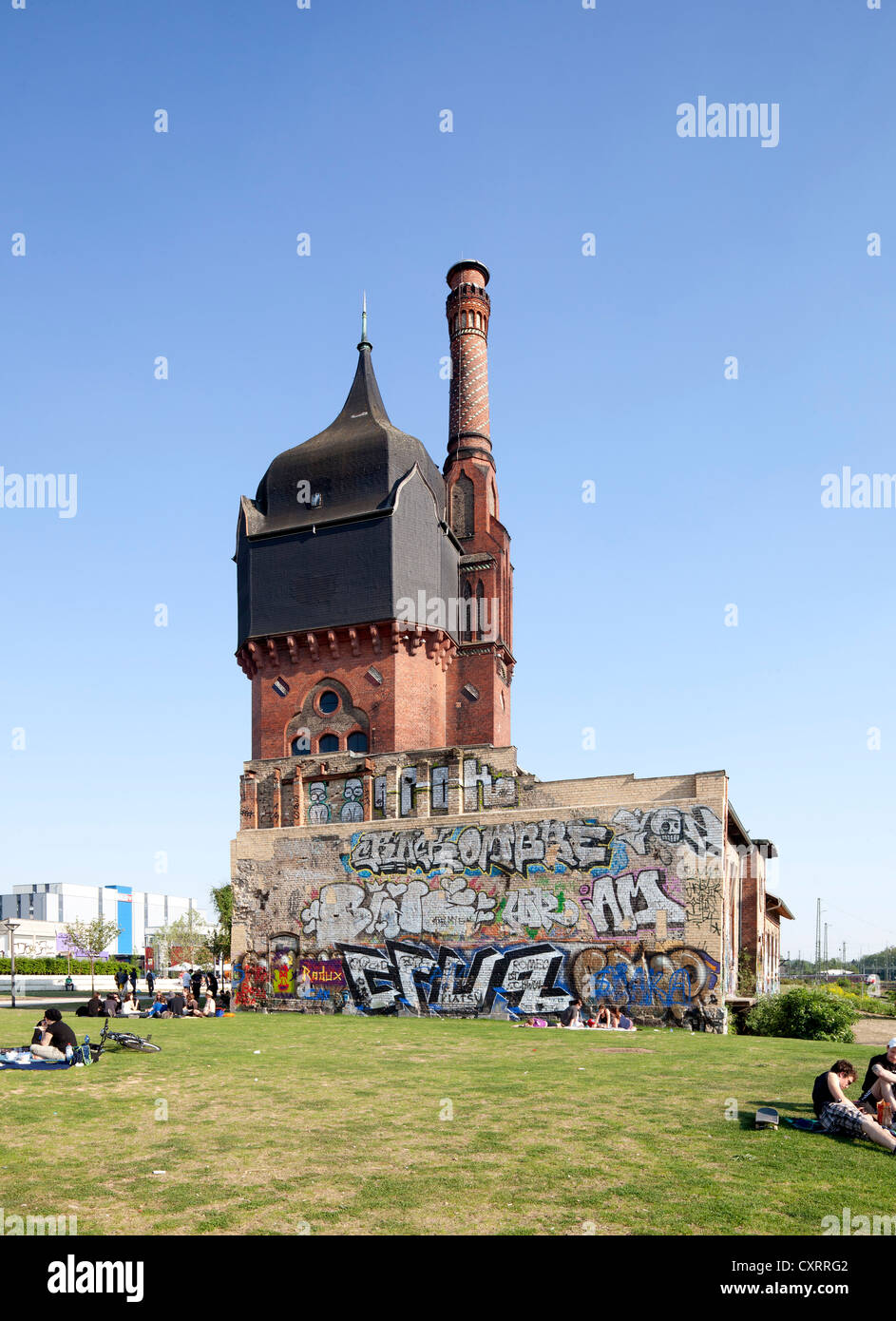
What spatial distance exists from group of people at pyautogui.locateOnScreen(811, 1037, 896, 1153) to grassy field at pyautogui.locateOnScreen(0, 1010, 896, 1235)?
21 centimetres

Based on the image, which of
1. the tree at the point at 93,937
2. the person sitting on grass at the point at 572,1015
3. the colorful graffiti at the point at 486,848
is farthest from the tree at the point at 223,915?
the person sitting on grass at the point at 572,1015

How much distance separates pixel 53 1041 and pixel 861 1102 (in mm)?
12710

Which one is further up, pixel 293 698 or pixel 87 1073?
pixel 293 698

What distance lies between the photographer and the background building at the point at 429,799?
83.3 ft

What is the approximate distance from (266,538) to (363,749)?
35.0 ft

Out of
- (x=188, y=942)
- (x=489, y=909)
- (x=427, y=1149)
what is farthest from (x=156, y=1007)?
(x=188, y=942)

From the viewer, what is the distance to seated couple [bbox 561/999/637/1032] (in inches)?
949

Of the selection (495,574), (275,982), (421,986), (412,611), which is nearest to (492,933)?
(421,986)

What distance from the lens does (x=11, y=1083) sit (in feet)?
44.3

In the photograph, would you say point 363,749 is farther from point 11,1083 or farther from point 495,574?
point 11,1083

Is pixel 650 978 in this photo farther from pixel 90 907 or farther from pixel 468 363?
pixel 90 907

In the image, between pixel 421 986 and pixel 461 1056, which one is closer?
pixel 461 1056

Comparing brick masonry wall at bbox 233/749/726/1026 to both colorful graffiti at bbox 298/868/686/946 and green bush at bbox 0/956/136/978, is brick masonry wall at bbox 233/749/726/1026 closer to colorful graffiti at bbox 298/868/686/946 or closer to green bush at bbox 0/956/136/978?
colorful graffiti at bbox 298/868/686/946

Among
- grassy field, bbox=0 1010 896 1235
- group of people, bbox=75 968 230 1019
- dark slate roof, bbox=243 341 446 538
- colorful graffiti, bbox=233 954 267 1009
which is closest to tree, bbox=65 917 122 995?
colorful graffiti, bbox=233 954 267 1009
